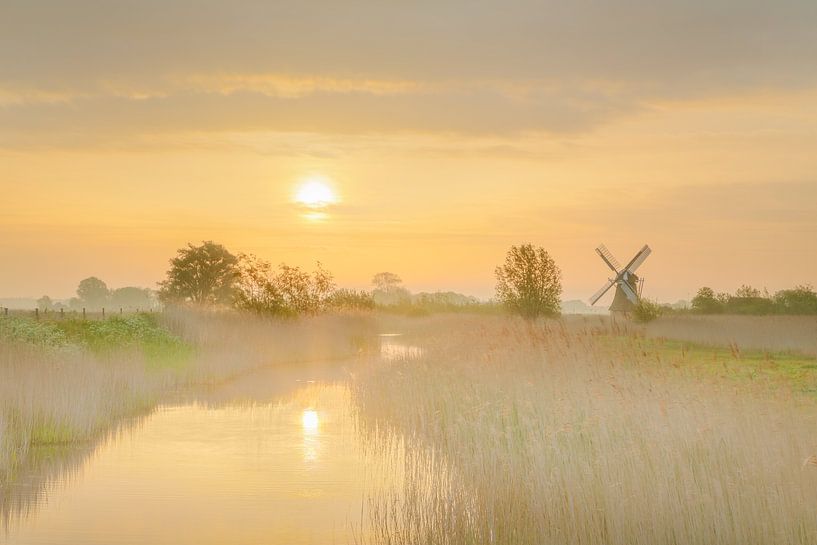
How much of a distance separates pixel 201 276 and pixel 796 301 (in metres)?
48.7

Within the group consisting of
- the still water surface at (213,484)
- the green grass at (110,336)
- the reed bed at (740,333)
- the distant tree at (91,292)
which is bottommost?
the still water surface at (213,484)

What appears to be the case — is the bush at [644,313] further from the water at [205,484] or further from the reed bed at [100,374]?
the water at [205,484]

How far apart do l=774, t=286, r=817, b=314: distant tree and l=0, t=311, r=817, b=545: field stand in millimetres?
32966

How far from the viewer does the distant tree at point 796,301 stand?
5759cm

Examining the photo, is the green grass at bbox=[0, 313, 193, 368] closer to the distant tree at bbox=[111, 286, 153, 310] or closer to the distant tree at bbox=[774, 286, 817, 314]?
the distant tree at bbox=[774, 286, 817, 314]

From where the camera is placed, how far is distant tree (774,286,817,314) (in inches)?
2267

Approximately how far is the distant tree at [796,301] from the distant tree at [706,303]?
4260mm

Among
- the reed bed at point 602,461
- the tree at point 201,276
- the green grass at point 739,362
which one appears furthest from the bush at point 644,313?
the tree at point 201,276

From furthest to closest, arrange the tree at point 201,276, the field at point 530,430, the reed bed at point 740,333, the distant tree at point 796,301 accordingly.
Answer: the tree at point 201,276 < the distant tree at point 796,301 < the reed bed at point 740,333 < the field at point 530,430

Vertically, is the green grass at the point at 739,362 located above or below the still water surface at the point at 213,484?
above

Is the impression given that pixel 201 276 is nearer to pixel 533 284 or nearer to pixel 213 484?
pixel 533 284

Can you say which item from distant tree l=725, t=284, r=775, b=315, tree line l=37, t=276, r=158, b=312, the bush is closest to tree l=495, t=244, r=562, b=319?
the bush

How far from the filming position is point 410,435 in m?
16.3

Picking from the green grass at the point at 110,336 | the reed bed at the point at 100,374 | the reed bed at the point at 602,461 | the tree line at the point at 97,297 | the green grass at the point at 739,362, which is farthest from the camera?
the tree line at the point at 97,297
